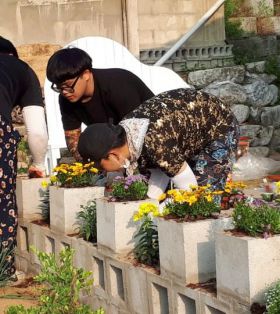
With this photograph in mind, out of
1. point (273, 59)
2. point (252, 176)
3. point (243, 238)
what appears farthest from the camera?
point (273, 59)

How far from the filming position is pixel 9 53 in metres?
5.48

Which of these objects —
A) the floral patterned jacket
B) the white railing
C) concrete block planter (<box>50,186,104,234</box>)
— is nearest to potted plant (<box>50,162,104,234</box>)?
concrete block planter (<box>50,186,104,234</box>)

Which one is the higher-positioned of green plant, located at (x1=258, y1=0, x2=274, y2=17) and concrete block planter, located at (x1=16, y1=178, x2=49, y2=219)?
green plant, located at (x1=258, y1=0, x2=274, y2=17)

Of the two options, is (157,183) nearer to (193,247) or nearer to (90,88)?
(90,88)

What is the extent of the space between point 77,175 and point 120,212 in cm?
85

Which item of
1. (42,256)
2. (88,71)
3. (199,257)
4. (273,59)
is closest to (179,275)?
(199,257)

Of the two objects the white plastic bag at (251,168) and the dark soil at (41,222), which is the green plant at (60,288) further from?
the white plastic bag at (251,168)

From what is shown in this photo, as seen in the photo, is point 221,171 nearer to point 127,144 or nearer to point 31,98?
point 127,144

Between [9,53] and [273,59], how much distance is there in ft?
25.6

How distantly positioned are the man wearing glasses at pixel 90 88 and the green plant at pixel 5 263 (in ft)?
3.04

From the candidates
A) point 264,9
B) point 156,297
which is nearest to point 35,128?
point 156,297

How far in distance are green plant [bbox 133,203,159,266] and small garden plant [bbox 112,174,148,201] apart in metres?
0.22

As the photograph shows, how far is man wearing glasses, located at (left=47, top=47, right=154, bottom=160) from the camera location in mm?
4965

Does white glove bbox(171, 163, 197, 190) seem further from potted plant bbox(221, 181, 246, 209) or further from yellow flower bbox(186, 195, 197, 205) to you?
yellow flower bbox(186, 195, 197, 205)
